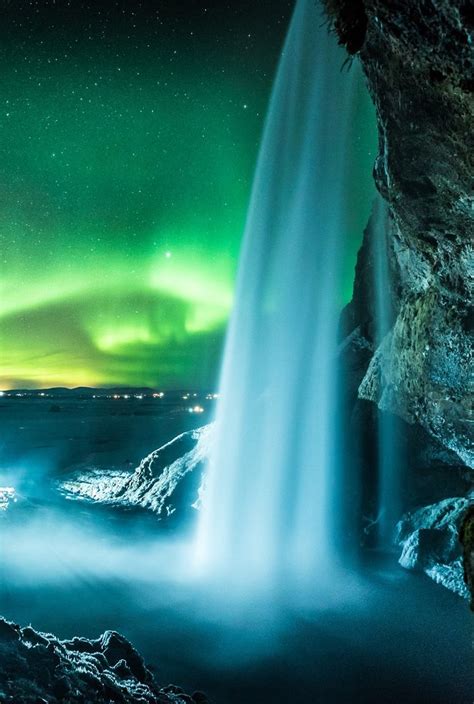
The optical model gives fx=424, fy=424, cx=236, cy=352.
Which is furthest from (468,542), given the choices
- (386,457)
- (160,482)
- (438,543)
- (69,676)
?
(160,482)

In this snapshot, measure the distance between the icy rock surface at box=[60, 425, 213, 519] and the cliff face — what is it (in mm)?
9128

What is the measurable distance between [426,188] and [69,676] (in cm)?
1074

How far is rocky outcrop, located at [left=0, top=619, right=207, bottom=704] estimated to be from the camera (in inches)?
206

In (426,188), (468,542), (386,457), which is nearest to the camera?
(468,542)

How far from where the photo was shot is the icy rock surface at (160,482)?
62.8ft

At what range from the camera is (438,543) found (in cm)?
1247

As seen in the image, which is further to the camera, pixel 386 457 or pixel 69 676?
pixel 386 457

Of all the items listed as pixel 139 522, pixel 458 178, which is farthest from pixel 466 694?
pixel 139 522

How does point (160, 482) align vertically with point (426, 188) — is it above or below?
below

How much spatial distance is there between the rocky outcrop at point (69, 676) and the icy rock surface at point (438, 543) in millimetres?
7726

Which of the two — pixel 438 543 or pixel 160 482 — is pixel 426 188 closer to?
pixel 438 543

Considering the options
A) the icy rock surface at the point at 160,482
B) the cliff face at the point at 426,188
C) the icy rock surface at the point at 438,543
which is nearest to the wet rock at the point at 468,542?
the cliff face at the point at 426,188

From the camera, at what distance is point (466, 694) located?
6.80 meters

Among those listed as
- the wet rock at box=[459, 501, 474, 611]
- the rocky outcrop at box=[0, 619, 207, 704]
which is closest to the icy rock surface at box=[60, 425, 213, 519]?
the rocky outcrop at box=[0, 619, 207, 704]
